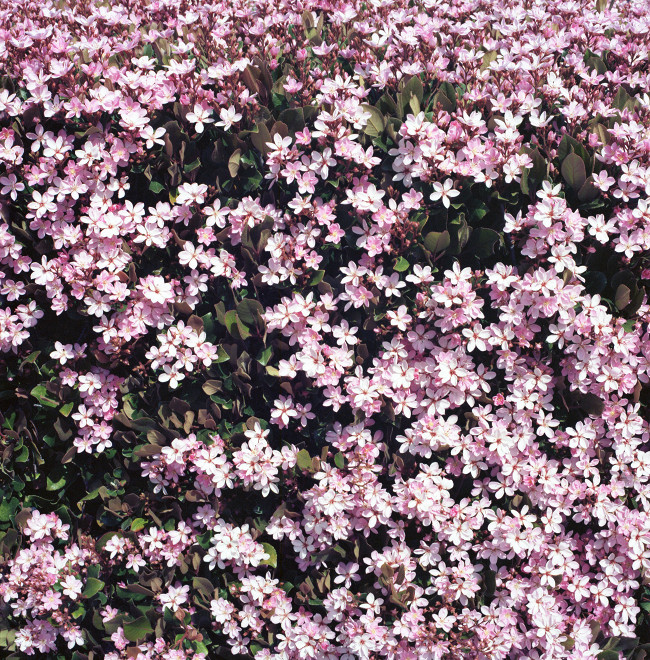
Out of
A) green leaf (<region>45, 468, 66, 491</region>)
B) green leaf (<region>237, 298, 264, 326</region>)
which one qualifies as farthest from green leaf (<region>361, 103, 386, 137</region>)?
green leaf (<region>45, 468, 66, 491</region>)

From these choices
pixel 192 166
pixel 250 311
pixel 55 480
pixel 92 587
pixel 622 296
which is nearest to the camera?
pixel 622 296

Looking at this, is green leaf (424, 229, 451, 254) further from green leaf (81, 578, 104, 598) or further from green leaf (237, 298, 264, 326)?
green leaf (81, 578, 104, 598)

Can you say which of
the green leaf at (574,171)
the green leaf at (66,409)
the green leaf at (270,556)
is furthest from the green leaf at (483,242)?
the green leaf at (66,409)

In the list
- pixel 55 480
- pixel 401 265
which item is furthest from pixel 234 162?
pixel 55 480

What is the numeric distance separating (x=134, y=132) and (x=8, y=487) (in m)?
2.33

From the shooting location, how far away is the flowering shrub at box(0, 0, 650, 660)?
3.38m

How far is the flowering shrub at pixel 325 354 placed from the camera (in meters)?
3.38

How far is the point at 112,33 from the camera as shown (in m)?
4.23

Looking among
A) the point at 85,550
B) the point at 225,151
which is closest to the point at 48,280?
the point at 225,151

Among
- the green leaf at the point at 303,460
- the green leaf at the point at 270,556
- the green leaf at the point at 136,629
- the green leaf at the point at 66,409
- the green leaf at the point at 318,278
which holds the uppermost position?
the green leaf at the point at 318,278

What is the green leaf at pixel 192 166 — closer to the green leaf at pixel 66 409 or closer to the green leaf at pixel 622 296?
the green leaf at pixel 66 409

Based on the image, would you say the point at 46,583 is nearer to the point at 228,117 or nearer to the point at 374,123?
the point at 228,117

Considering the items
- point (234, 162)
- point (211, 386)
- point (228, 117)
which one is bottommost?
point (211, 386)

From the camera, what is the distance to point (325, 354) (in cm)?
339
